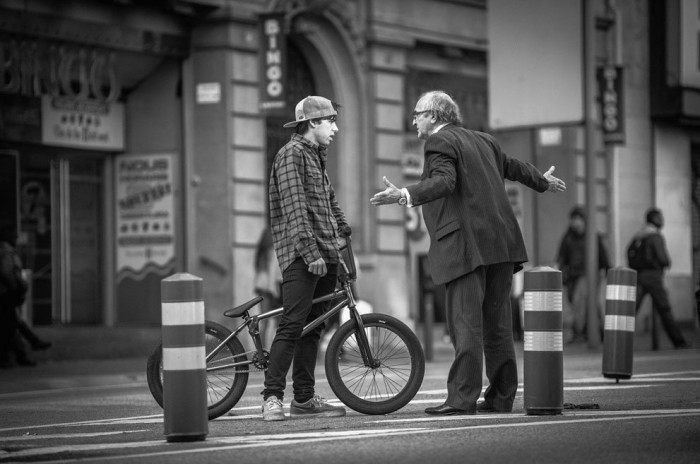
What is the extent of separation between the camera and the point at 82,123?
19.9 meters

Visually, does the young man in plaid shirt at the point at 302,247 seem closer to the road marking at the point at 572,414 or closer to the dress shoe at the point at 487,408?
the road marking at the point at 572,414

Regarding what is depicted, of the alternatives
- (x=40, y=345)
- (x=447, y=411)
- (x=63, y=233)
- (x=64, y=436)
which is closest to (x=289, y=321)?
(x=447, y=411)

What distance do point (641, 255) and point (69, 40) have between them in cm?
800

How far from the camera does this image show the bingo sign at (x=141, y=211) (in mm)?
20641

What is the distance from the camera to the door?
1950 centimetres

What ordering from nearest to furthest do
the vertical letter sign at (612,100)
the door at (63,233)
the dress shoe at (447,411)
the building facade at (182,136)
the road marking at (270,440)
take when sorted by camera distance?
the road marking at (270,440) → the dress shoe at (447,411) → the building facade at (182,136) → the door at (63,233) → the vertical letter sign at (612,100)

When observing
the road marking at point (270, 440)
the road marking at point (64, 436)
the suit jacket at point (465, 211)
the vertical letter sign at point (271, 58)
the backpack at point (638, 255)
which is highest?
the vertical letter sign at point (271, 58)

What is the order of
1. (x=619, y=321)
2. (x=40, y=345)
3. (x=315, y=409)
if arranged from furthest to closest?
(x=40, y=345)
(x=619, y=321)
(x=315, y=409)

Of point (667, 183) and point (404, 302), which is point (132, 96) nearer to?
point (404, 302)

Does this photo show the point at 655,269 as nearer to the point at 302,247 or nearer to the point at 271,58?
the point at 271,58

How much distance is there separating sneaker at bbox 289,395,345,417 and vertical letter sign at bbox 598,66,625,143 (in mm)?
17846

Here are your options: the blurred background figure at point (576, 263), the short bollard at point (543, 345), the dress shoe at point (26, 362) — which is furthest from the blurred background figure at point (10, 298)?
the short bollard at point (543, 345)

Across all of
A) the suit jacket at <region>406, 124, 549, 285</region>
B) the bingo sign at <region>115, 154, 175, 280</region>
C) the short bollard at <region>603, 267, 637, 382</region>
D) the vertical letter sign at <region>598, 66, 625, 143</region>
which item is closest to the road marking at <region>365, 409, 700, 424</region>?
the suit jacket at <region>406, 124, 549, 285</region>

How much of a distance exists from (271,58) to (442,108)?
1163cm
